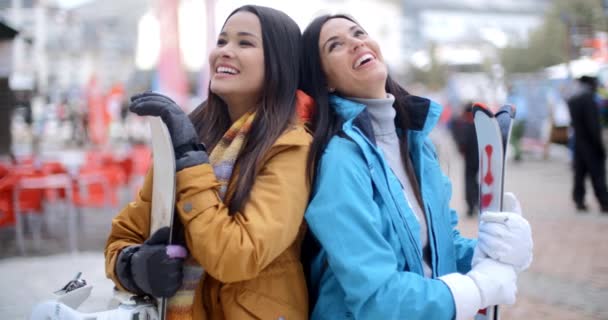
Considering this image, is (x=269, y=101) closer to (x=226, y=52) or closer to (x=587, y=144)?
(x=226, y=52)

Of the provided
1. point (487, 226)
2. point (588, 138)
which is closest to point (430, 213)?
point (487, 226)

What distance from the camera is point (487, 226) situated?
1737 millimetres

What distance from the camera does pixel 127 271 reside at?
1637 mm

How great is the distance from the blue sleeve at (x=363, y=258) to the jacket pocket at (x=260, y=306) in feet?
0.57

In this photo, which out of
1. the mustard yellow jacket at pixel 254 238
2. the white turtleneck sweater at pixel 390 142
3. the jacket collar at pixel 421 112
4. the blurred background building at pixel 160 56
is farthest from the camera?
the blurred background building at pixel 160 56

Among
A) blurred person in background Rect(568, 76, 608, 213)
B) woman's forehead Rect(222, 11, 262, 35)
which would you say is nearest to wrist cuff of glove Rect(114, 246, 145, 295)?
woman's forehead Rect(222, 11, 262, 35)

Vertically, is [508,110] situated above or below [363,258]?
above

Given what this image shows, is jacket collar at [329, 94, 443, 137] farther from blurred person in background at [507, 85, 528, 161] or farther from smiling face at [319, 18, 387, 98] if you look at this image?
blurred person in background at [507, 85, 528, 161]

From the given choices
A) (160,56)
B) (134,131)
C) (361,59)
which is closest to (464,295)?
(361,59)

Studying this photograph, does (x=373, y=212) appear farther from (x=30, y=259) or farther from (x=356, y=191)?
(x=30, y=259)

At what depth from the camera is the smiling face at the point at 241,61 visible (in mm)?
1806

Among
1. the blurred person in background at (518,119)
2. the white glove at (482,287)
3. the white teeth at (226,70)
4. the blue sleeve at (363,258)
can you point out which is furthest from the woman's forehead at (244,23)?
the blurred person in background at (518,119)

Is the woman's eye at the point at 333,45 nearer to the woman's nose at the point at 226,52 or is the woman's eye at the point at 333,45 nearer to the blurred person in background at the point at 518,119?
the woman's nose at the point at 226,52

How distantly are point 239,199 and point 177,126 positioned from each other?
239 mm
